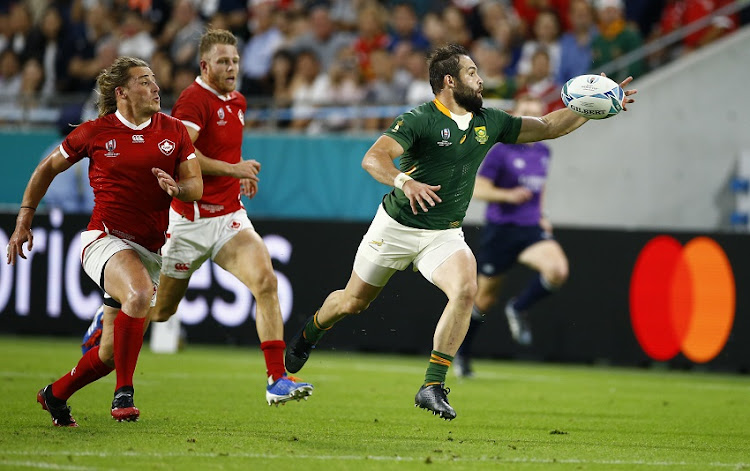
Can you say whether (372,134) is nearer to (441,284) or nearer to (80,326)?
(80,326)

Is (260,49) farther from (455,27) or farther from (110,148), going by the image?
(110,148)

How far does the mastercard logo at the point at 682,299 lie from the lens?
45.6ft

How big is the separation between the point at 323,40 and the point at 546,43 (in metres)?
3.53

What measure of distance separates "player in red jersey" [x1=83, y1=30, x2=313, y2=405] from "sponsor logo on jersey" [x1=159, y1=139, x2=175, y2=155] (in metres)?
0.80

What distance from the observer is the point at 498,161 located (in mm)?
12766

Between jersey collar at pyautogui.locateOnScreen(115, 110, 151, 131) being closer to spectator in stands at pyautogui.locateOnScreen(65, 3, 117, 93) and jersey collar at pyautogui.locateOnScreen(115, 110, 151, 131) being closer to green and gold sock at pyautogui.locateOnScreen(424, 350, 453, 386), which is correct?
green and gold sock at pyautogui.locateOnScreen(424, 350, 453, 386)

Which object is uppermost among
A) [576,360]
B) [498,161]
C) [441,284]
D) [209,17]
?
[209,17]

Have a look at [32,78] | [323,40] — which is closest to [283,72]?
[323,40]

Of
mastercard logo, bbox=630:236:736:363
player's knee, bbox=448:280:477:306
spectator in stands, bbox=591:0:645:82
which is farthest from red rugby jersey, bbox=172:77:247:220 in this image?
spectator in stands, bbox=591:0:645:82

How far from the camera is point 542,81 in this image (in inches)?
638

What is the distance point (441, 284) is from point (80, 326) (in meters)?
8.05

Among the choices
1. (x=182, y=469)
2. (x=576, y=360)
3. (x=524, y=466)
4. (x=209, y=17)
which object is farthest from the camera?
(x=209, y=17)

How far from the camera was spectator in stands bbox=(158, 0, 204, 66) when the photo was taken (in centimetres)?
1898

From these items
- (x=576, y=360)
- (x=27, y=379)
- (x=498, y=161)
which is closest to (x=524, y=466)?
(x=27, y=379)
